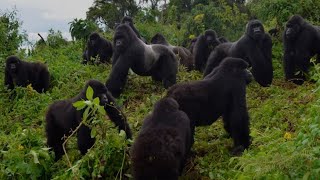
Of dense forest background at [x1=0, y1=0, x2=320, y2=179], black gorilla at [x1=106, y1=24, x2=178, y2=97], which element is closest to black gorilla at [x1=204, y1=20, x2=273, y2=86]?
dense forest background at [x1=0, y1=0, x2=320, y2=179]

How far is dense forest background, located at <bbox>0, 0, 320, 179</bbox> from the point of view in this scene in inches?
144

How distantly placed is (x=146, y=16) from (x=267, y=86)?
10047mm

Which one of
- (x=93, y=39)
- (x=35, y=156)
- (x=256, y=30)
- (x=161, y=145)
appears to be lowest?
(x=35, y=156)

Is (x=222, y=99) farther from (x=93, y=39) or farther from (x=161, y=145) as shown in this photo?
(x=93, y=39)

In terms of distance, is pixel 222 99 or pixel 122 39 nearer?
pixel 222 99

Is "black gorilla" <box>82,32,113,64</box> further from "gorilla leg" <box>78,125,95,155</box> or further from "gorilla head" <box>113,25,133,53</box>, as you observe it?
"gorilla leg" <box>78,125,95,155</box>

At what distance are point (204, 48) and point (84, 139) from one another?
553 cm

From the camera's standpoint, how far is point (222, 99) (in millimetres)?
5617

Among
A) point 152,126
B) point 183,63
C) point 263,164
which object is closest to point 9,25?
point 183,63

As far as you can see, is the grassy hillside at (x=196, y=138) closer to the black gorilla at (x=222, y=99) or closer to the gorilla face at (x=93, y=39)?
the black gorilla at (x=222, y=99)

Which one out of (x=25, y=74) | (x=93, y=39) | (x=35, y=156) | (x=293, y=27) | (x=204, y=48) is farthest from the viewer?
(x=93, y=39)

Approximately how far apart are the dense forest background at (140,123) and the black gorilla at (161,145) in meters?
0.47

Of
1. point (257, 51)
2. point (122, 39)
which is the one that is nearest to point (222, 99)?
point (257, 51)

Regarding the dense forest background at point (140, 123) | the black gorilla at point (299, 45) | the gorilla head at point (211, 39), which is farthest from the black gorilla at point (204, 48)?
the black gorilla at point (299, 45)
